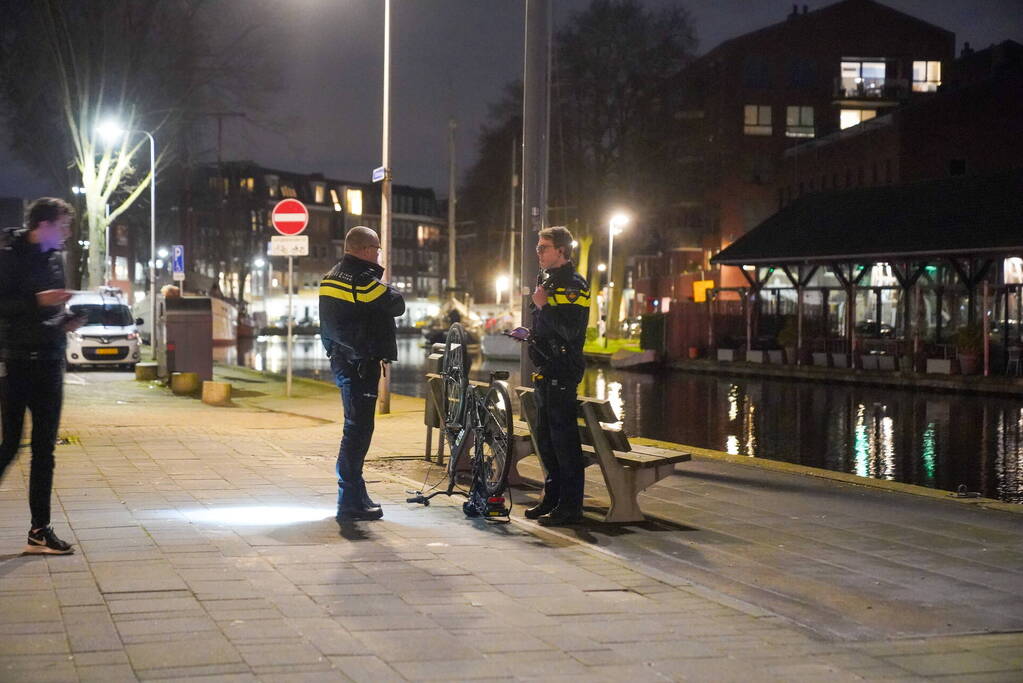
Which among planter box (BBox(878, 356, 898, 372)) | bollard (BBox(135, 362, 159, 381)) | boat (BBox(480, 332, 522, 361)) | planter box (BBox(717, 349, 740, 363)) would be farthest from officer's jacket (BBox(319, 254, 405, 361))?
boat (BBox(480, 332, 522, 361))

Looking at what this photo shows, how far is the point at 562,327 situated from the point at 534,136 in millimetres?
5019

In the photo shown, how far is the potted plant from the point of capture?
33344 mm

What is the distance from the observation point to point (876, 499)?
10.6m

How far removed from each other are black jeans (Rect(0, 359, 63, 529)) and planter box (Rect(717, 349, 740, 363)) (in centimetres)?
3631

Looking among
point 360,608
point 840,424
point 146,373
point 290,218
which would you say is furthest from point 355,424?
point 146,373

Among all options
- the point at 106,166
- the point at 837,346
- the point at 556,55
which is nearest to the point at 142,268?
the point at 556,55

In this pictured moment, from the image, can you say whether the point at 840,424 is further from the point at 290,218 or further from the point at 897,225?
the point at 897,225

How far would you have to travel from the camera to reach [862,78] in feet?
235

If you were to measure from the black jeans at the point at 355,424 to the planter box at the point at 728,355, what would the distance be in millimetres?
34289

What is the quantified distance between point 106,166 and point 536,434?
1247 inches

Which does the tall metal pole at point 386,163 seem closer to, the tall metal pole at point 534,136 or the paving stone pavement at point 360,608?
the tall metal pole at point 534,136

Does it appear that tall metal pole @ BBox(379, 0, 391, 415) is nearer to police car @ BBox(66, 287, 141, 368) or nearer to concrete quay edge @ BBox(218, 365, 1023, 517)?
concrete quay edge @ BBox(218, 365, 1023, 517)

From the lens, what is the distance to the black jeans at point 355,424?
8.63 meters

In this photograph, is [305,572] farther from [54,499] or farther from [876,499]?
[876,499]
